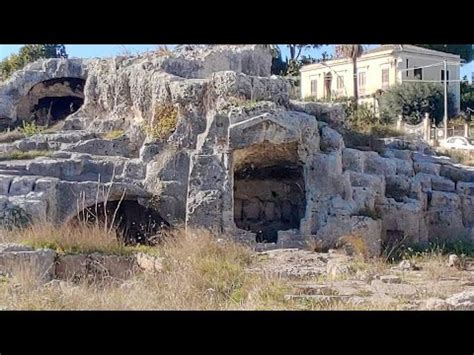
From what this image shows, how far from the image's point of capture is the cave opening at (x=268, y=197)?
54.6 ft

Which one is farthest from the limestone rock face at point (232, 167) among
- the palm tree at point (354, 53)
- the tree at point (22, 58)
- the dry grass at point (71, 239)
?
the palm tree at point (354, 53)

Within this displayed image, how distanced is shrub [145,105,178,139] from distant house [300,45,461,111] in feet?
54.2

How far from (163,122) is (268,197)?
323cm

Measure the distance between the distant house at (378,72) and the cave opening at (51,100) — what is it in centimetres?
1160

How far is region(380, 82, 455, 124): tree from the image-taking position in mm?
30656

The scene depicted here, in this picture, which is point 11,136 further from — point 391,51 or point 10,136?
point 391,51

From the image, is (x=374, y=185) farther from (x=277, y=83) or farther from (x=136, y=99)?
(x=136, y=99)

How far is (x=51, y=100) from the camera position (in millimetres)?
23766

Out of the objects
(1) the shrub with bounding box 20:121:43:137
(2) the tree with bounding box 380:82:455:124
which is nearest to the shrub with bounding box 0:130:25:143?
(1) the shrub with bounding box 20:121:43:137

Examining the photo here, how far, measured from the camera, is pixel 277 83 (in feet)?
50.5

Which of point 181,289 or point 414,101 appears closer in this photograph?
point 181,289

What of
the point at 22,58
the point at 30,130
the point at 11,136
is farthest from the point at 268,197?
the point at 22,58
